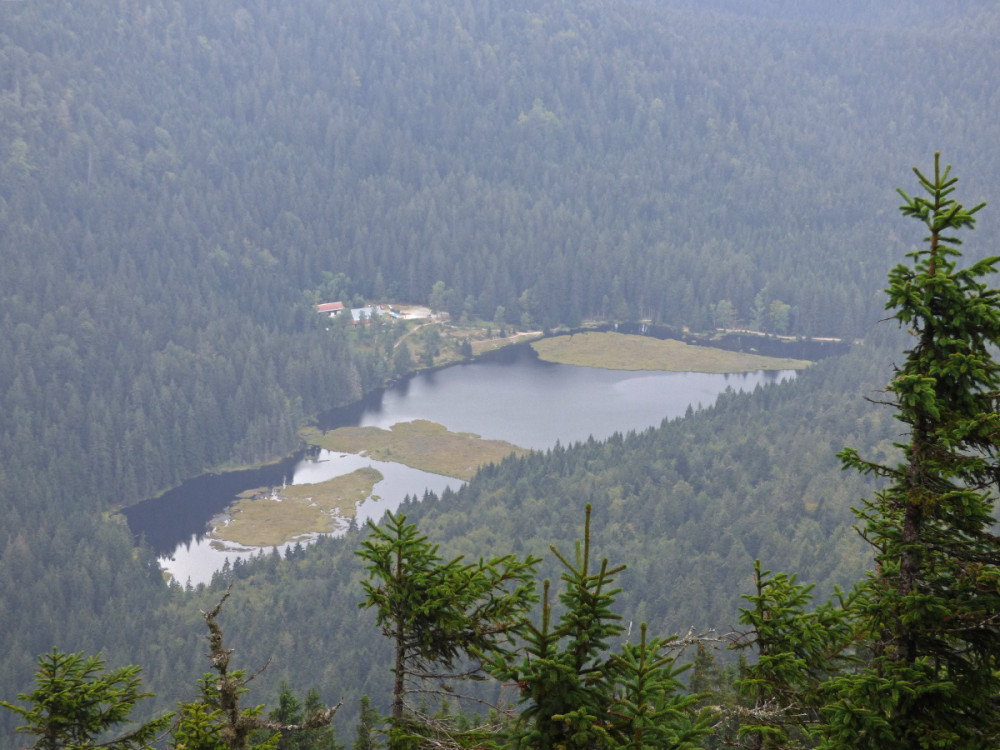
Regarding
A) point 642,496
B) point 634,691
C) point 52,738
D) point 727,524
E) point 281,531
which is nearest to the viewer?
point 634,691

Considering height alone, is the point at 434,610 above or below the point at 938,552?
below

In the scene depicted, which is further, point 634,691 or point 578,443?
point 578,443

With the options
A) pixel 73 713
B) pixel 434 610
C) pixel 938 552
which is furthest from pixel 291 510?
pixel 938 552

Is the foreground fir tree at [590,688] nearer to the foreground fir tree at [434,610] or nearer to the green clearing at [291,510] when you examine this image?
the foreground fir tree at [434,610]

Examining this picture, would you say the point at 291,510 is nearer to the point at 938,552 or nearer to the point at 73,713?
the point at 73,713

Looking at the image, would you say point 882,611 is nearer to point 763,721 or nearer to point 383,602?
point 763,721

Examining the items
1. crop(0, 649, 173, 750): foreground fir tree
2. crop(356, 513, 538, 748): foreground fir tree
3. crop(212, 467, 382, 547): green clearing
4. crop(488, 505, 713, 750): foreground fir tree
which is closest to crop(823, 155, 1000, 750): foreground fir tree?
crop(488, 505, 713, 750): foreground fir tree

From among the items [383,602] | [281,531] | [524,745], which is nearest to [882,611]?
[524,745]
